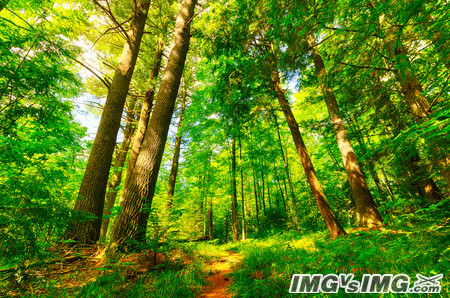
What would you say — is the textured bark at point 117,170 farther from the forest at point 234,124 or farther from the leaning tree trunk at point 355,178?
the leaning tree trunk at point 355,178

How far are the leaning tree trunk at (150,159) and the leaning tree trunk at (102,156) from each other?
58cm

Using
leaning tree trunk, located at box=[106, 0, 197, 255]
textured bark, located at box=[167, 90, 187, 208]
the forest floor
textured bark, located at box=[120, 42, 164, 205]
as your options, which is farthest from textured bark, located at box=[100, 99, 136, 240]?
the forest floor

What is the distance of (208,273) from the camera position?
3.72 metres

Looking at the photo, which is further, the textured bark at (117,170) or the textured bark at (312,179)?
the textured bark at (117,170)

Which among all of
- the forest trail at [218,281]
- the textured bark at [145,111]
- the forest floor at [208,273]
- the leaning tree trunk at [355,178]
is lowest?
the forest trail at [218,281]

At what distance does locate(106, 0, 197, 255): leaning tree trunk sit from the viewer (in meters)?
3.23

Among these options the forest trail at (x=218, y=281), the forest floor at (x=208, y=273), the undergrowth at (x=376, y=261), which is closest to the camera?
the undergrowth at (x=376, y=261)

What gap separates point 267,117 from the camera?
24.0 ft

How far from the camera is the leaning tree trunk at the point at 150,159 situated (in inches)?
127

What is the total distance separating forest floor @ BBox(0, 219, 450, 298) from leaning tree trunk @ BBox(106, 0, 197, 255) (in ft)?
1.58

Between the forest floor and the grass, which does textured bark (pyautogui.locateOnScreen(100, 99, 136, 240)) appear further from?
the grass

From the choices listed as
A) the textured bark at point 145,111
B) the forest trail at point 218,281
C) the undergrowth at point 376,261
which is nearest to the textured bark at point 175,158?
the textured bark at point 145,111

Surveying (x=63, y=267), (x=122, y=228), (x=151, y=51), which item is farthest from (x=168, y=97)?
(x=151, y=51)

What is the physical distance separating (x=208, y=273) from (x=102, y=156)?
374cm
